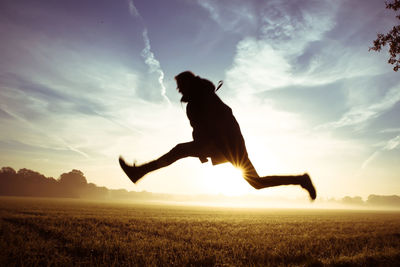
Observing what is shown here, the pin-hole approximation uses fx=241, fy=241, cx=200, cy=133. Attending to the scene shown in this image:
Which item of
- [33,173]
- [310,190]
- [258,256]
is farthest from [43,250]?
[33,173]

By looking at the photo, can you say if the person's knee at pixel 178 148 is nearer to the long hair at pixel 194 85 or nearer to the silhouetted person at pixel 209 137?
the silhouetted person at pixel 209 137

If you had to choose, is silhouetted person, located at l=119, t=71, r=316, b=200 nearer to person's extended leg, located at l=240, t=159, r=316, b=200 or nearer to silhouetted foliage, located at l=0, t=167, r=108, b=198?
person's extended leg, located at l=240, t=159, r=316, b=200

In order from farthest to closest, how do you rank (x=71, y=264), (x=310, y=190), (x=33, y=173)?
(x=33, y=173), (x=71, y=264), (x=310, y=190)

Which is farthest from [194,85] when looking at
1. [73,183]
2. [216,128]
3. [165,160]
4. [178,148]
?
[73,183]

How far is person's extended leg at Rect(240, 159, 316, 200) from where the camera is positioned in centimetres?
305

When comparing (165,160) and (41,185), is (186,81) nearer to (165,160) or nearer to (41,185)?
(165,160)

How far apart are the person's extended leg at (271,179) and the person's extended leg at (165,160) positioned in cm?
65

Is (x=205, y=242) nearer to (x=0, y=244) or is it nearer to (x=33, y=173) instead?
(x=0, y=244)

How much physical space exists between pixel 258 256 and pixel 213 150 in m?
6.13

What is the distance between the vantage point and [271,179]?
3.07m

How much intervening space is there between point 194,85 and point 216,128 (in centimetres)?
61

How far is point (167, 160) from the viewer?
9.89 ft

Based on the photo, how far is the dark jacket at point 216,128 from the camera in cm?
290

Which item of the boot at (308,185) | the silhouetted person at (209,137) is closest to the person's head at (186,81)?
the silhouetted person at (209,137)
